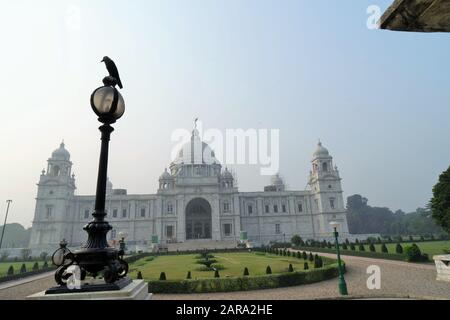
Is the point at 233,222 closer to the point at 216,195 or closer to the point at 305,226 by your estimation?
the point at 216,195

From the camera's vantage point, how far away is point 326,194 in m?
59.0

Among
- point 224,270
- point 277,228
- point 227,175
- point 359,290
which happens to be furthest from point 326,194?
point 359,290

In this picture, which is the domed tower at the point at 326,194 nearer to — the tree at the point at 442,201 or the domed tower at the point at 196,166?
the domed tower at the point at 196,166

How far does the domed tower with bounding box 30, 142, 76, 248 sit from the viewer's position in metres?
52.9

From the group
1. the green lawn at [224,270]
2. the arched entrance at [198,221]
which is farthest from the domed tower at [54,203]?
the green lawn at [224,270]

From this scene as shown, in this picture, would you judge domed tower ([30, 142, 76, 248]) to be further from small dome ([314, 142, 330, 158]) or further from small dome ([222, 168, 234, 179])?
small dome ([314, 142, 330, 158])

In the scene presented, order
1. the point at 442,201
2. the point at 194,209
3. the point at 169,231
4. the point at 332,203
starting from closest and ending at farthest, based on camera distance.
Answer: the point at 442,201 → the point at 169,231 → the point at 332,203 → the point at 194,209

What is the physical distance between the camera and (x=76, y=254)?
3.33 metres

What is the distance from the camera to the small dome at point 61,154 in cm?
5609

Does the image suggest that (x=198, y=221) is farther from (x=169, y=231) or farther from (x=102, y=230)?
(x=102, y=230)

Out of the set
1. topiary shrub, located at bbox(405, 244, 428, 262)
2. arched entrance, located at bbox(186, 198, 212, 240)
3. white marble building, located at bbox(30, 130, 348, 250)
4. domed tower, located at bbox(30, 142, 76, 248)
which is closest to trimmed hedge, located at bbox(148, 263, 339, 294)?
topiary shrub, located at bbox(405, 244, 428, 262)

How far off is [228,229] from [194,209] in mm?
9738

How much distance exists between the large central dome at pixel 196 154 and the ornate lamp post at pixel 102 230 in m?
59.6
